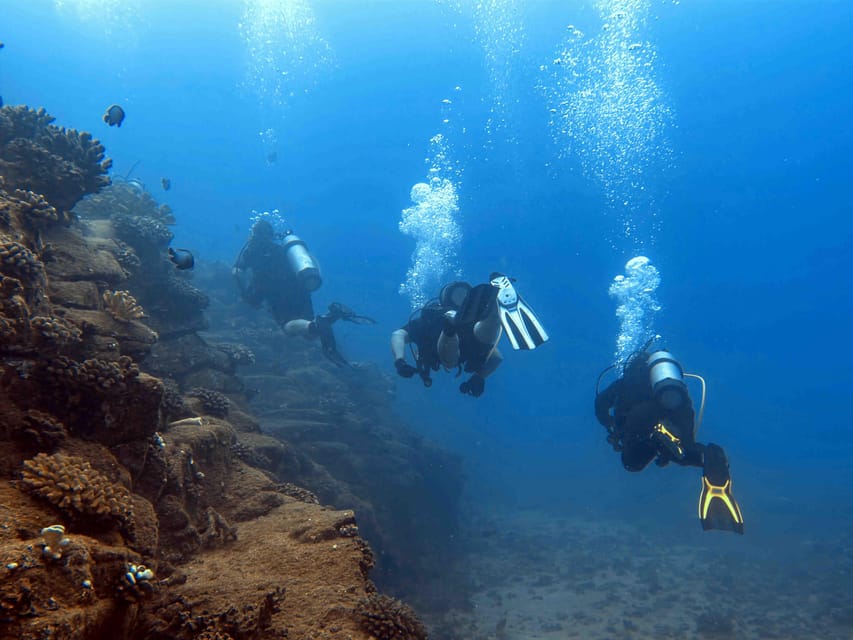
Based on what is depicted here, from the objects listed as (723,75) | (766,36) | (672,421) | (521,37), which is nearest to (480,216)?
(521,37)

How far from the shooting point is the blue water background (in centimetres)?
5928

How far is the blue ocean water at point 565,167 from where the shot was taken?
6025 cm

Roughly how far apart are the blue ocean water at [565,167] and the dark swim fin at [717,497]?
1334 inches

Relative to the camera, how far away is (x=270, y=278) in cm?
1334

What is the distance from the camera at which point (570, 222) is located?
290 ft

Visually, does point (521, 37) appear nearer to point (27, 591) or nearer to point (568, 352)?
point (568, 352)

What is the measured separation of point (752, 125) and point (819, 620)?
81.1 m

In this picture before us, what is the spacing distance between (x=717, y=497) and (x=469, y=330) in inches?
178

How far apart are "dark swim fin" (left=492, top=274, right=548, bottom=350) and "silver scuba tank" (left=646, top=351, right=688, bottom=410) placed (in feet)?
6.25

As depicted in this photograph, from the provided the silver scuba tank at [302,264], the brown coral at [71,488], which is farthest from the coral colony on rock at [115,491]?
the silver scuba tank at [302,264]

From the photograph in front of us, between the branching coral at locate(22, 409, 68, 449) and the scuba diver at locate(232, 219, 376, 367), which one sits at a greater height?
the scuba diver at locate(232, 219, 376, 367)

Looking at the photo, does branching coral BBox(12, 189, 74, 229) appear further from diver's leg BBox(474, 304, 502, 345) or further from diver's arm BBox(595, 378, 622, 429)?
diver's arm BBox(595, 378, 622, 429)

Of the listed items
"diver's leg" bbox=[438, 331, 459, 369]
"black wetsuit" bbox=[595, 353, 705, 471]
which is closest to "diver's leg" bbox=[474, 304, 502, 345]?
"diver's leg" bbox=[438, 331, 459, 369]

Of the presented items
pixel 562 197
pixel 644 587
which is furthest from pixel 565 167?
pixel 644 587
